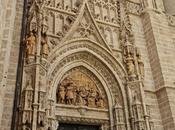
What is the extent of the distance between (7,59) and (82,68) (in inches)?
111

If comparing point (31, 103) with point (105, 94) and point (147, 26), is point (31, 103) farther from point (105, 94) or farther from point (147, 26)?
point (147, 26)

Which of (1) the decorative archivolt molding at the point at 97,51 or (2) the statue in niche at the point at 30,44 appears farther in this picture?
(1) the decorative archivolt molding at the point at 97,51

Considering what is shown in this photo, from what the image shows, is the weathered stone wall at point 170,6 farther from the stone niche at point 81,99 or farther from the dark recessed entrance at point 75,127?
the dark recessed entrance at point 75,127

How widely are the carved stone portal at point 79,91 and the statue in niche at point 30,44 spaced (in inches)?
55.0

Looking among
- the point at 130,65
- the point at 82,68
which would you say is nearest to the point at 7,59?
the point at 82,68

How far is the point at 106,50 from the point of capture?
936cm

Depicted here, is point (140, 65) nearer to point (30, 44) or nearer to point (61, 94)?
point (61, 94)

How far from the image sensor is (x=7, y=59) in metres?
7.21

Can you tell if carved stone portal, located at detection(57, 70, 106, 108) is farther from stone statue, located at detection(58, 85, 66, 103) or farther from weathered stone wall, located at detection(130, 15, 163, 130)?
weathered stone wall, located at detection(130, 15, 163, 130)

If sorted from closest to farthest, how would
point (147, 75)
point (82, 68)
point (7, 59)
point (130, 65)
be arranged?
point (7, 59), point (82, 68), point (130, 65), point (147, 75)

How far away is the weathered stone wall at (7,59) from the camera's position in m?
6.87

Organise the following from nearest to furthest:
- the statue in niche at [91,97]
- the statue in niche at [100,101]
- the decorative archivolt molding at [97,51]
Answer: the statue in niche at [91,97] < the statue in niche at [100,101] < the decorative archivolt molding at [97,51]

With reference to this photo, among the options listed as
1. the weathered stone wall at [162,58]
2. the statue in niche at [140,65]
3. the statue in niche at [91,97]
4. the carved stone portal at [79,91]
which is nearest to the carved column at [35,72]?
the carved stone portal at [79,91]

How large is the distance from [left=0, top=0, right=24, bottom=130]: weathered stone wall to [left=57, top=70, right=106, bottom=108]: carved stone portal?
1546 millimetres
